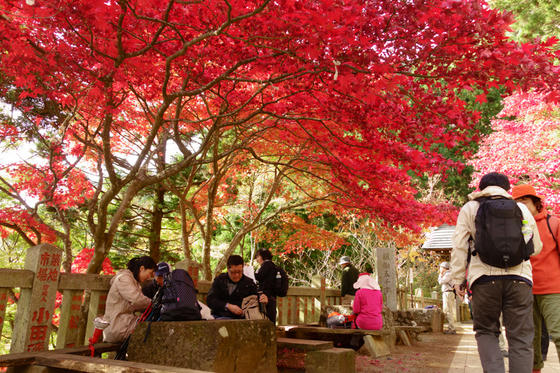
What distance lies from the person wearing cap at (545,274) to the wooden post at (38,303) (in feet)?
14.4

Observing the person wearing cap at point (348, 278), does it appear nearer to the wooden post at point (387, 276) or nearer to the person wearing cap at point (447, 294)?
the wooden post at point (387, 276)

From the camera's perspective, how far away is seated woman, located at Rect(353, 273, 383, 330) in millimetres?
6570

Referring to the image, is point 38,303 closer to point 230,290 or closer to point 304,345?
point 230,290

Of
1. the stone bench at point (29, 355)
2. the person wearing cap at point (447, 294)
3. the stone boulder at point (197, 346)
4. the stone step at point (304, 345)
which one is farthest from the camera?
the person wearing cap at point (447, 294)

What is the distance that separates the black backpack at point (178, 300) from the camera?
147 inches

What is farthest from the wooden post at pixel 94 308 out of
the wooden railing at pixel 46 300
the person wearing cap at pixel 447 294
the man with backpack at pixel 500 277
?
the person wearing cap at pixel 447 294

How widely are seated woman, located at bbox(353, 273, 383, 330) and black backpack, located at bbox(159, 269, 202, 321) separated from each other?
3.51 meters

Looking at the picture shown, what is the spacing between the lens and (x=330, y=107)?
5.93 m

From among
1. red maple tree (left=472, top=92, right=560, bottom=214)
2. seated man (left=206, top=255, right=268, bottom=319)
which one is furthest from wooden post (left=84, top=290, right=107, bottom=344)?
red maple tree (left=472, top=92, right=560, bottom=214)

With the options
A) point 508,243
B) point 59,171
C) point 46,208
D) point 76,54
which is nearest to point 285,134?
point 76,54

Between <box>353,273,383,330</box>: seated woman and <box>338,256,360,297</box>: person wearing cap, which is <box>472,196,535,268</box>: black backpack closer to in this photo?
<box>353,273,383,330</box>: seated woman

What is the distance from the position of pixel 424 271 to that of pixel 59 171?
18.8 meters

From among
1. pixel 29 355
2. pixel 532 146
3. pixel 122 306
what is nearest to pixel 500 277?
pixel 122 306

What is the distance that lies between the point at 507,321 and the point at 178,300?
2.78 meters
